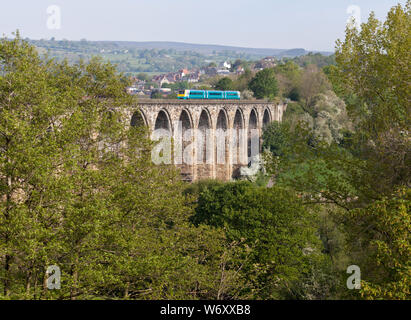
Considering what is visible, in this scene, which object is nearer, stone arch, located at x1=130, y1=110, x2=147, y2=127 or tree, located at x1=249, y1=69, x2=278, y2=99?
stone arch, located at x1=130, y1=110, x2=147, y2=127

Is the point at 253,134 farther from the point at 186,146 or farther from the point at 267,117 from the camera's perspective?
the point at 186,146

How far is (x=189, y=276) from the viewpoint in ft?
54.1

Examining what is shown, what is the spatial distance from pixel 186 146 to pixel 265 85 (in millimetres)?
33171

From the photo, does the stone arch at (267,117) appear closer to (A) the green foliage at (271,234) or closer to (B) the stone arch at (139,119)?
(B) the stone arch at (139,119)

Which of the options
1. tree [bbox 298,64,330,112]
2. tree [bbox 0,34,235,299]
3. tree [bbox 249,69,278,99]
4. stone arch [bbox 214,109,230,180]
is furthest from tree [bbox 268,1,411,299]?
tree [bbox 298,64,330,112]

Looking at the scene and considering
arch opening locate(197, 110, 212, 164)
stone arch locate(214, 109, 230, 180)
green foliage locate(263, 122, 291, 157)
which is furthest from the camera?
green foliage locate(263, 122, 291, 157)

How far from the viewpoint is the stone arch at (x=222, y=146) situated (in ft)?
198

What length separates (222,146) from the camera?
6203 cm

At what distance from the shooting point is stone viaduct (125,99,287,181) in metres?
47.4

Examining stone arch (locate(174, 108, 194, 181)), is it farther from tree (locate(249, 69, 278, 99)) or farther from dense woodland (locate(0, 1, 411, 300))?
tree (locate(249, 69, 278, 99))
